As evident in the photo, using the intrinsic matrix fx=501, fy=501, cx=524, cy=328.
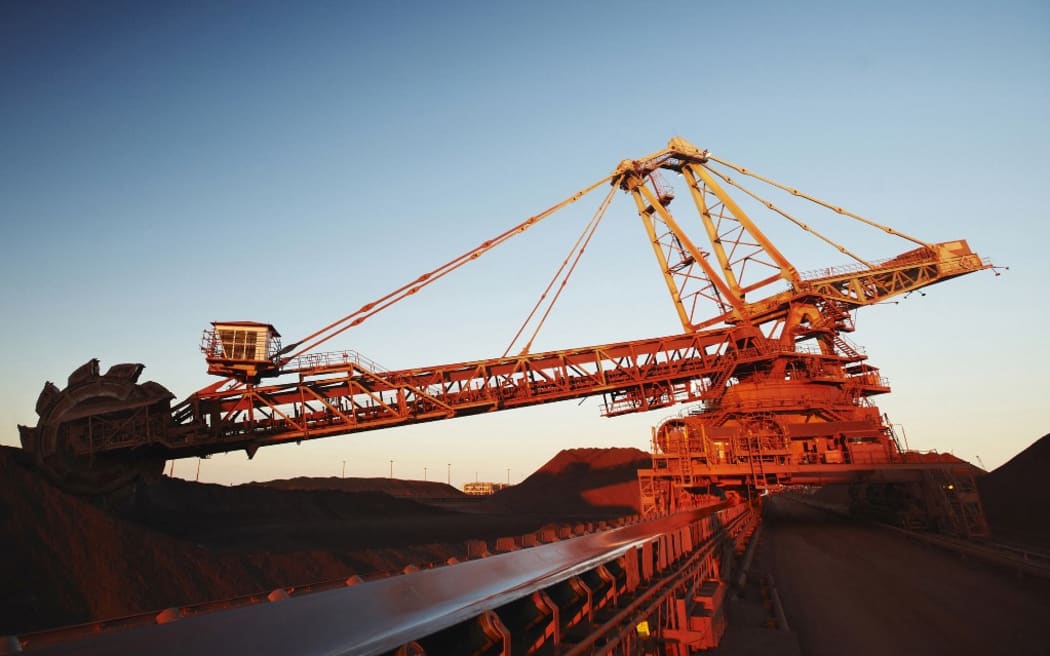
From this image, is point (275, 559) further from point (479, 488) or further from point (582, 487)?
point (479, 488)

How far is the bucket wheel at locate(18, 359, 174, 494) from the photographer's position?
20.2m

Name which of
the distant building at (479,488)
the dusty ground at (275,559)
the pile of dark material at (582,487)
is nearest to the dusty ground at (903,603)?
the dusty ground at (275,559)

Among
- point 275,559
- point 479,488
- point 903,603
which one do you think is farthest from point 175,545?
point 479,488

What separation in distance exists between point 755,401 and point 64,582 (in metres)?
29.8

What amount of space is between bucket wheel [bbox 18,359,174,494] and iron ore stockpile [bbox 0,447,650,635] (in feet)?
2.99

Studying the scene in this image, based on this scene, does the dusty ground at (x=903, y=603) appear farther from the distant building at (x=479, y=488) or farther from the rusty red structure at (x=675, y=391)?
the distant building at (x=479, y=488)

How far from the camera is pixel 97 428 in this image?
20.7 m

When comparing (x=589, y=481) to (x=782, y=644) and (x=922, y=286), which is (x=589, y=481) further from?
(x=782, y=644)

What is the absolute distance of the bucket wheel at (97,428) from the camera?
2016cm

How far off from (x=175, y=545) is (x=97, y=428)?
723cm

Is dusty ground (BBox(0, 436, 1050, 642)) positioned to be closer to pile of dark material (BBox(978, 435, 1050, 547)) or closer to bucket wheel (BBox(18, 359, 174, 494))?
pile of dark material (BBox(978, 435, 1050, 547))

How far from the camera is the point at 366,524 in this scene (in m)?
34.2

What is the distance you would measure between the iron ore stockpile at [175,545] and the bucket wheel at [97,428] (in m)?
0.91

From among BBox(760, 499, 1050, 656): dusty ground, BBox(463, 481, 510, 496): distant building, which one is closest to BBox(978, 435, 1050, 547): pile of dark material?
BBox(760, 499, 1050, 656): dusty ground
